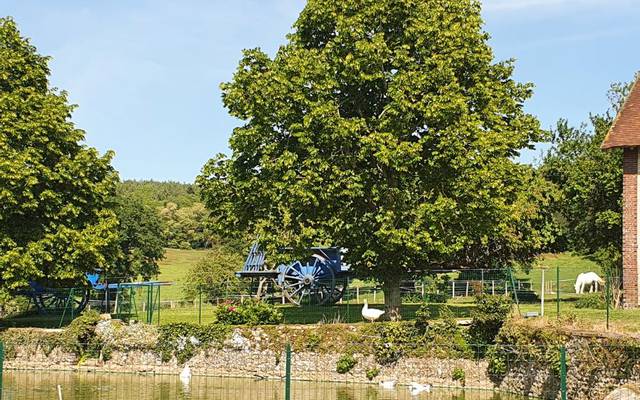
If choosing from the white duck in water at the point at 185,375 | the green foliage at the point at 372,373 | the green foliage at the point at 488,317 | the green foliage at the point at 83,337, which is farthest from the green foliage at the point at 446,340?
the green foliage at the point at 83,337

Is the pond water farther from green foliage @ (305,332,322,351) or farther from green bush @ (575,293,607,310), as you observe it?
green bush @ (575,293,607,310)

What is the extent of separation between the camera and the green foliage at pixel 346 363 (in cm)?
2803

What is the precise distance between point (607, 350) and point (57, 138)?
76.9ft

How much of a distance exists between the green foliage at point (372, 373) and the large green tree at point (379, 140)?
471cm

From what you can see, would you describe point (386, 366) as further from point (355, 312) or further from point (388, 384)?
point (355, 312)

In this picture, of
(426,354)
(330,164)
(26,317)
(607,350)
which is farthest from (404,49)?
(26,317)

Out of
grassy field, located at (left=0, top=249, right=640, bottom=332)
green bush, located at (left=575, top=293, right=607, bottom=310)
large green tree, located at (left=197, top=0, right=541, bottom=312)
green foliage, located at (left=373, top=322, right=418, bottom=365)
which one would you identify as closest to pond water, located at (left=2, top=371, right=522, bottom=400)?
green foliage, located at (left=373, top=322, right=418, bottom=365)

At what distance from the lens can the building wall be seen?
34469 mm

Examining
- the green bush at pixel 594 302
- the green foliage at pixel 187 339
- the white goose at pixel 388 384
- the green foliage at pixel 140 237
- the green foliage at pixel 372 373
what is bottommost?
the white goose at pixel 388 384

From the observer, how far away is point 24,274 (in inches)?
1302

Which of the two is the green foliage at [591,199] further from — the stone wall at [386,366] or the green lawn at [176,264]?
the green lawn at [176,264]

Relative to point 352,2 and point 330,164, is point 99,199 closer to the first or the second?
point 330,164

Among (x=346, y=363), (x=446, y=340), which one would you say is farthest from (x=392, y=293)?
(x=446, y=340)

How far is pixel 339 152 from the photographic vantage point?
31.8 meters
